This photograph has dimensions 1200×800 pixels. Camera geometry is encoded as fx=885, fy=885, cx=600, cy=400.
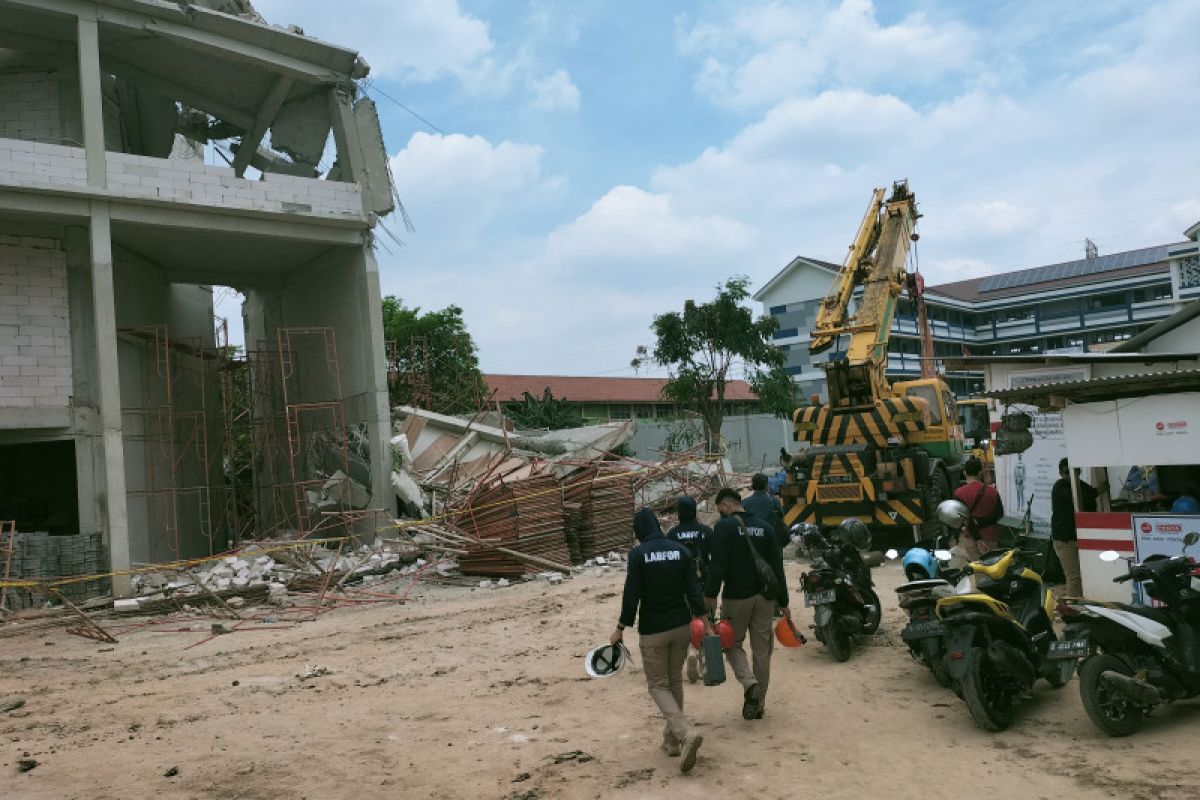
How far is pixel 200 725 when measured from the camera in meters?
7.25

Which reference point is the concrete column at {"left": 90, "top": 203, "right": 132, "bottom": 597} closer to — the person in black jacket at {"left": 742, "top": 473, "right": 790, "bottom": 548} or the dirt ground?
the dirt ground

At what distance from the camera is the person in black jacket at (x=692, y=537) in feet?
22.1

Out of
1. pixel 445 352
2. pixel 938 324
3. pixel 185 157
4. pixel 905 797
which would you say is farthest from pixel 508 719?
pixel 938 324

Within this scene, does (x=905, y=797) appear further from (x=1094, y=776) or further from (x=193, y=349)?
(x=193, y=349)

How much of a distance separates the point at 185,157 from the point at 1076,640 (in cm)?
2573

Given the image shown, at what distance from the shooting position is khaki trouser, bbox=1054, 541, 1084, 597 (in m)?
9.20

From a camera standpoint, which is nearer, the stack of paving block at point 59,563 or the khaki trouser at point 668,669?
the khaki trouser at point 668,669

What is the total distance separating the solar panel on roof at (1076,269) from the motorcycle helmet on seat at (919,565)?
44444mm

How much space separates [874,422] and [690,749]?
30.6 feet

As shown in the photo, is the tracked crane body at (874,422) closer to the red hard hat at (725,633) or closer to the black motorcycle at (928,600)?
the black motorcycle at (928,600)

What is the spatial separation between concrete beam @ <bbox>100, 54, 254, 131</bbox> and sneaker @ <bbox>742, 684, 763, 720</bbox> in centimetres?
1860

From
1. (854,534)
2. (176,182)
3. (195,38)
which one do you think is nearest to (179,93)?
(195,38)

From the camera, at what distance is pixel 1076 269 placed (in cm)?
4784

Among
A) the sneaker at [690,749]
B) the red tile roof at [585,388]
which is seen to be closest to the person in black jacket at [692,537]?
the sneaker at [690,749]
